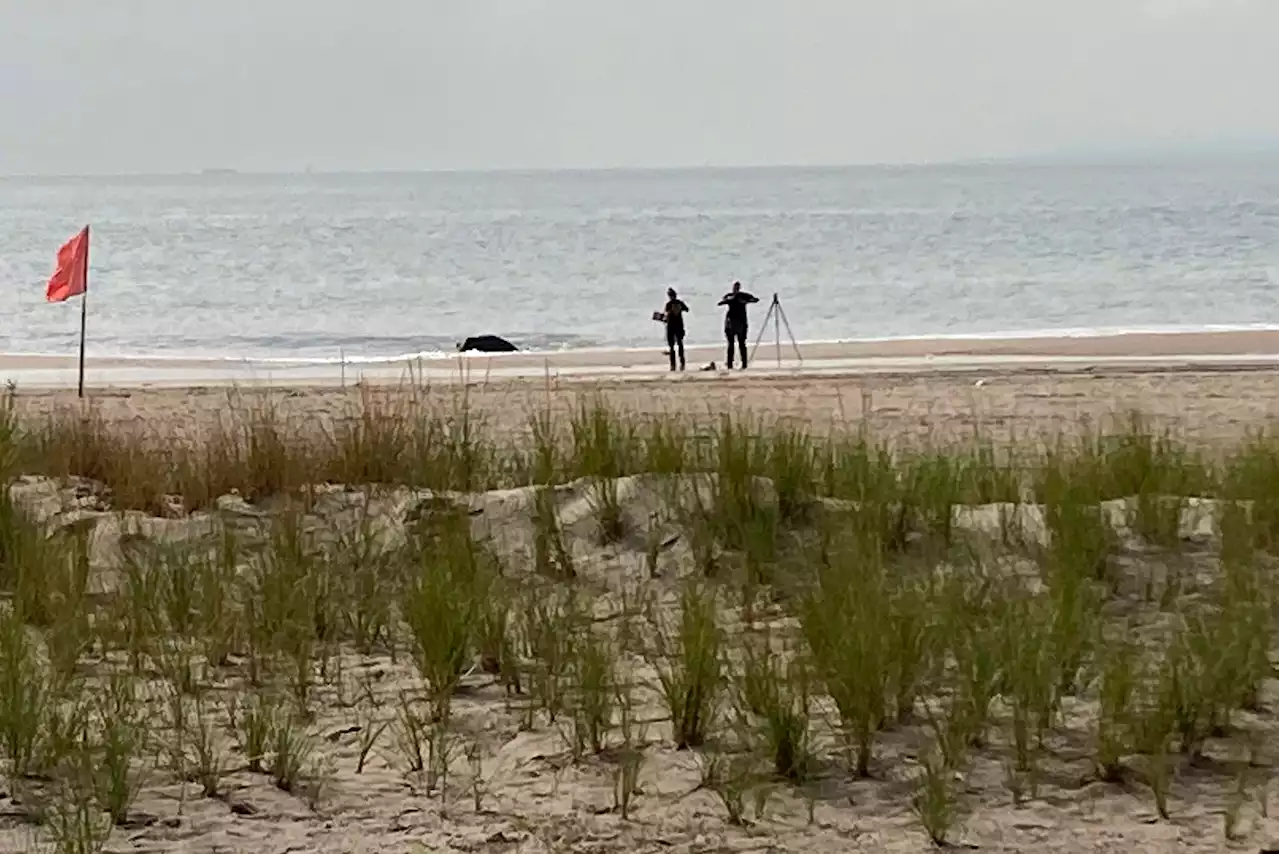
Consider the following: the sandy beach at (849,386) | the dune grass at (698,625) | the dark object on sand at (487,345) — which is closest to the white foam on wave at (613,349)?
the dark object on sand at (487,345)

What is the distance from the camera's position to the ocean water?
4000 cm

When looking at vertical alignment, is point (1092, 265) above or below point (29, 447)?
above

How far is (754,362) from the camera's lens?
2819 centimetres

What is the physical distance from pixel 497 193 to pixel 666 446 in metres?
174

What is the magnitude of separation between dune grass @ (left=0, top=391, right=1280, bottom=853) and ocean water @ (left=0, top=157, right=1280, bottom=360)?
2701 centimetres

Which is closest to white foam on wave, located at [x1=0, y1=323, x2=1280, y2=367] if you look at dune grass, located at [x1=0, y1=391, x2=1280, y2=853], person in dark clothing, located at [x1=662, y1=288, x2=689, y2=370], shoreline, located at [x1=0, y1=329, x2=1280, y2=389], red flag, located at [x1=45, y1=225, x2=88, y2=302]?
shoreline, located at [x1=0, y1=329, x2=1280, y2=389]

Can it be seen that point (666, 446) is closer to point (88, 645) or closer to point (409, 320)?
point (88, 645)

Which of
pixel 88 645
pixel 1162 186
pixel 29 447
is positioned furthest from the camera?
pixel 1162 186

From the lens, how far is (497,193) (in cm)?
17962

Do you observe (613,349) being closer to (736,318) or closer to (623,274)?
(736,318)

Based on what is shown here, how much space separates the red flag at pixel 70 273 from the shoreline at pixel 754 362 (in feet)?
21.5

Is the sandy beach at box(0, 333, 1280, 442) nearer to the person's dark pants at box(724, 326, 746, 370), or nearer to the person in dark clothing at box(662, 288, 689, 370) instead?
the person's dark pants at box(724, 326, 746, 370)

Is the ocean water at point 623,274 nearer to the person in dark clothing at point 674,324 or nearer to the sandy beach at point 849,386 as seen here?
the sandy beach at point 849,386

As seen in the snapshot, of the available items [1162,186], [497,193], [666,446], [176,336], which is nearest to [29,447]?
[666,446]
